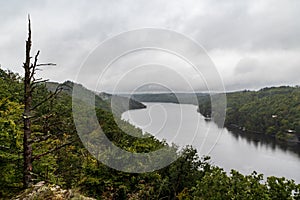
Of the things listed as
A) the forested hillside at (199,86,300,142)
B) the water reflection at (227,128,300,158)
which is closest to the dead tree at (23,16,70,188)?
the water reflection at (227,128,300,158)

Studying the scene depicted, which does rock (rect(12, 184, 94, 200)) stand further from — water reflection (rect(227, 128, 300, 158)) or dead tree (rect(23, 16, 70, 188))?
water reflection (rect(227, 128, 300, 158))

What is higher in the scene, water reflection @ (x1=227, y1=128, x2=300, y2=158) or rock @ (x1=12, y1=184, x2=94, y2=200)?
rock @ (x1=12, y1=184, x2=94, y2=200)

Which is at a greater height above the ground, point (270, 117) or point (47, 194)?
point (47, 194)

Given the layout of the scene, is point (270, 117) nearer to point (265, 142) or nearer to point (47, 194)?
point (265, 142)

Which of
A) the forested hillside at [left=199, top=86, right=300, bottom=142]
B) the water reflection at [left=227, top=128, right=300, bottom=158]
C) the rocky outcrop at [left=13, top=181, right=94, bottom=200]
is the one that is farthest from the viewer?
the forested hillside at [left=199, top=86, right=300, bottom=142]

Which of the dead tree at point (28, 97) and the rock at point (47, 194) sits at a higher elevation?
the dead tree at point (28, 97)

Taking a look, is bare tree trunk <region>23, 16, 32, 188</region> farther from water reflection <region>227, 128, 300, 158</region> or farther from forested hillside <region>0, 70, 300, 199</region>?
water reflection <region>227, 128, 300, 158</region>

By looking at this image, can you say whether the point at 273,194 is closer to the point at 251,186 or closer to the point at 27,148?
the point at 251,186

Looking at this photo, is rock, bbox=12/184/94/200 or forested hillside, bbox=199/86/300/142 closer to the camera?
rock, bbox=12/184/94/200

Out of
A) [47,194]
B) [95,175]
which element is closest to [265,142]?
[95,175]

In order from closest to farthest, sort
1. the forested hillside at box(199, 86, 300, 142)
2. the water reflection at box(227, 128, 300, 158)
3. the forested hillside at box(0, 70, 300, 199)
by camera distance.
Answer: the forested hillside at box(0, 70, 300, 199) → the water reflection at box(227, 128, 300, 158) → the forested hillside at box(199, 86, 300, 142)

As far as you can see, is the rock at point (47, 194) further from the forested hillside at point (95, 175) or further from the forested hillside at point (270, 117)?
the forested hillside at point (270, 117)

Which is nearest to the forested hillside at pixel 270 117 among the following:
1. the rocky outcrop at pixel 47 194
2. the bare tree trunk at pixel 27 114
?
the bare tree trunk at pixel 27 114

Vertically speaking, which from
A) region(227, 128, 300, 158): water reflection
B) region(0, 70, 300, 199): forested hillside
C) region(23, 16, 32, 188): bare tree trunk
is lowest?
region(227, 128, 300, 158): water reflection
